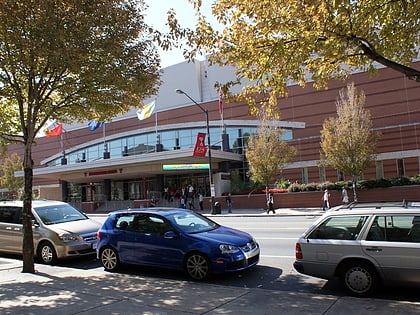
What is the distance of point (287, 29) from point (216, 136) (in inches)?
1383

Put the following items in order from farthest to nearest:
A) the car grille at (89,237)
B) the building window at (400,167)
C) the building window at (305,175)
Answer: the building window at (305,175) → the building window at (400,167) → the car grille at (89,237)

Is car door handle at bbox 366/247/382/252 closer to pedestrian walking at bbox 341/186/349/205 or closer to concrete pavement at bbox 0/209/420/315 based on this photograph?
concrete pavement at bbox 0/209/420/315

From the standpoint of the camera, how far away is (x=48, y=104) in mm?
10703

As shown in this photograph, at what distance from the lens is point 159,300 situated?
6.12 metres

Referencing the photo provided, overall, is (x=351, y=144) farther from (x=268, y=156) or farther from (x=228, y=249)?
(x=228, y=249)

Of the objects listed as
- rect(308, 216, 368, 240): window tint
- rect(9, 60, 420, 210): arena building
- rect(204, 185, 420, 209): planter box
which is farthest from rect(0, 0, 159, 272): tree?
rect(204, 185, 420, 209): planter box

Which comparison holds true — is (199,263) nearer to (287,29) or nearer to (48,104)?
(287,29)

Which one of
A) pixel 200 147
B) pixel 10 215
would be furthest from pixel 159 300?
pixel 200 147

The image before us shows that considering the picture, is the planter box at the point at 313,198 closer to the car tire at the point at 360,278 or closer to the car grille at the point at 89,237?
the car grille at the point at 89,237

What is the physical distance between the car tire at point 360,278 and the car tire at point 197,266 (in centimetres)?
260

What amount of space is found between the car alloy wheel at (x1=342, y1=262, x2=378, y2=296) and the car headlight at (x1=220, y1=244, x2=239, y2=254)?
2217 millimetres

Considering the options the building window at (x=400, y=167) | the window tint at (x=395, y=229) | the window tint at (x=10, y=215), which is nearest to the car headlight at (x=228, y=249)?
the window tint at (x=395, y=229)

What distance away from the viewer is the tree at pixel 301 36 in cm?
734

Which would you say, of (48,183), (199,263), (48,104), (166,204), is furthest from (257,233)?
(48,183)
